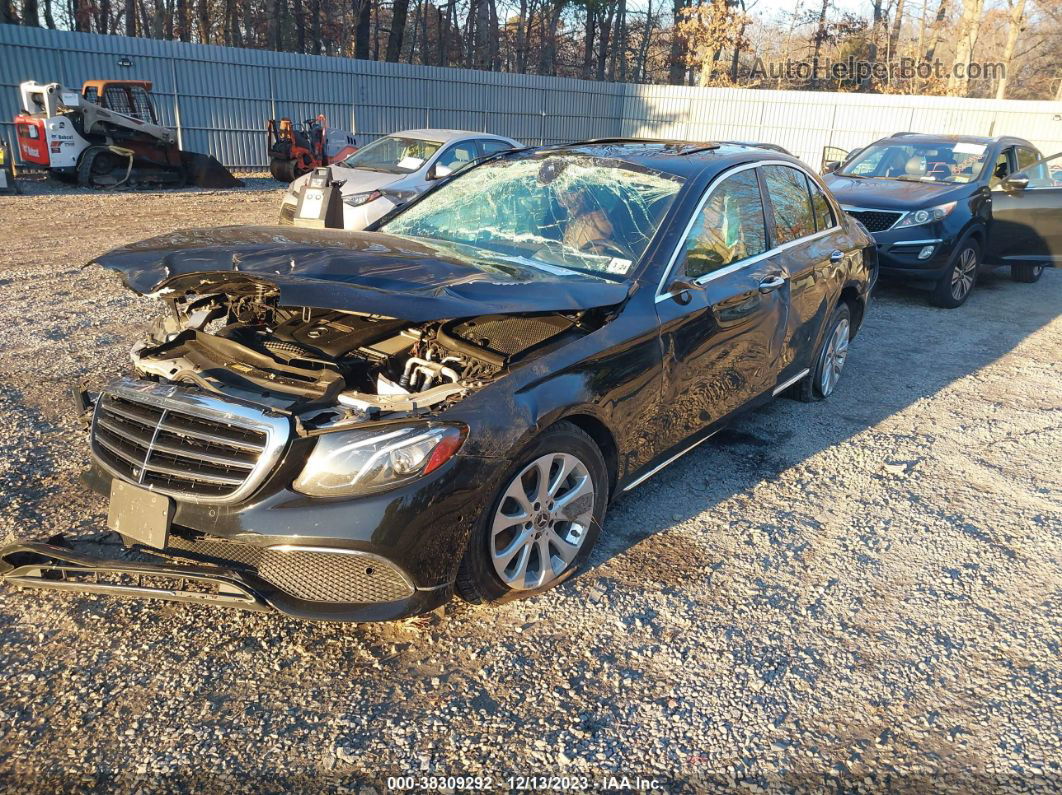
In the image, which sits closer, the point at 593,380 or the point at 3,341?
the point at 593,380

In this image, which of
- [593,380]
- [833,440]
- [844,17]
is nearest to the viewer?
[593,380]

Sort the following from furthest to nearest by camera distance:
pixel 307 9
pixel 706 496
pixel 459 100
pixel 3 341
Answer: pixel 307 9 < pixel 459 100 < pixel 3 341 < pixel 706 496

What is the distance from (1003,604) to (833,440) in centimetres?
180

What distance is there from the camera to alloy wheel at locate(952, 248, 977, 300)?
28.7 feet

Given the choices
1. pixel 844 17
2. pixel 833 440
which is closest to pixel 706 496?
pixel 833 440

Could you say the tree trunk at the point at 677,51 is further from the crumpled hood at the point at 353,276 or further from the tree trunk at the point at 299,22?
the crumpled hood at the point at 353,276

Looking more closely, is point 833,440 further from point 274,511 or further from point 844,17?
point 844,17

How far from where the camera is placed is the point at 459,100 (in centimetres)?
2441

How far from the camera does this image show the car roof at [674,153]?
13.6 ft

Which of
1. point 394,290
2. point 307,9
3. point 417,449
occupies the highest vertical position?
point 307,9

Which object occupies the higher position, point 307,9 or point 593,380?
point 307,9

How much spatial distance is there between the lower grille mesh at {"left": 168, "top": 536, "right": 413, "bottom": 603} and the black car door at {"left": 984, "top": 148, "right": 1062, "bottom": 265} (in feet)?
30.1

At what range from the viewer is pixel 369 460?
259 centimetres

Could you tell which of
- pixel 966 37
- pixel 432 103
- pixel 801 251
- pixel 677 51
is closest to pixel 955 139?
pixel 801 251
